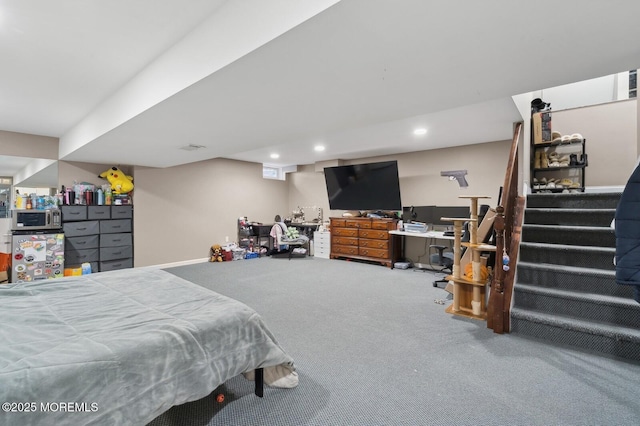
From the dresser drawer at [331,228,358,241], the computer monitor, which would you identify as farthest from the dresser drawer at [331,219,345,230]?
the computer monitor

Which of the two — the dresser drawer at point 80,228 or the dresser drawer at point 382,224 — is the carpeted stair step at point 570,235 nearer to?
the dresser drawer at point 382,224

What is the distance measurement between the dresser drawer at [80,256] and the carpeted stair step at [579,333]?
20.6ft

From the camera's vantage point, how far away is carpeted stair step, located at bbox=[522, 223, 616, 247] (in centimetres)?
290

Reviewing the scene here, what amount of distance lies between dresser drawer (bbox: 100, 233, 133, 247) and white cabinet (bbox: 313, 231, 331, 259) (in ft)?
12.8

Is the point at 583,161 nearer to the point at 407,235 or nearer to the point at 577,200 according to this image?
the point at 577,200

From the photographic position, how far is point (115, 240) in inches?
203

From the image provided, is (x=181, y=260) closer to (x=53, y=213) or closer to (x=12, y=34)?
(x=53, y=213)

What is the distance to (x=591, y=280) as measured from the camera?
8.77 feet

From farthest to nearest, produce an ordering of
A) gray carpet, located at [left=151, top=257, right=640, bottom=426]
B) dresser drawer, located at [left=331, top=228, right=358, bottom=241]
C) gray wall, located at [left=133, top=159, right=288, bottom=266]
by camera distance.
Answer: dresser drawer, located at [left=331, top=228, right=358, bottom=241] → gray wall, located at [left=133, top=159, right=288, bottom=266] → gray carpet, located at [left=151, top=257, right=640, bottom=426]

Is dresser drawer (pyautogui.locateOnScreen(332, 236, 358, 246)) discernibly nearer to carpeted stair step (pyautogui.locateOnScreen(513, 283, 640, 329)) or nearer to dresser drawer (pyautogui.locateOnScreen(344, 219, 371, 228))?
dresser drawer (pyautogui.locateOnScreen(344, 219, 371, 228))

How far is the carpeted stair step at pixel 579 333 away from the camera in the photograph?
226 centimetres

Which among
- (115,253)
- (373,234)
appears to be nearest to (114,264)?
(115,253)

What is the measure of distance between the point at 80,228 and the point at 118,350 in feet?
15.7

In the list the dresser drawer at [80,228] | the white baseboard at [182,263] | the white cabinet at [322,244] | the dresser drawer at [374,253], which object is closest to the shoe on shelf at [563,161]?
the dresser drawer at [374,253]
